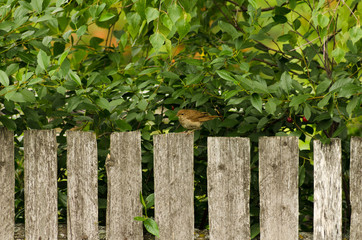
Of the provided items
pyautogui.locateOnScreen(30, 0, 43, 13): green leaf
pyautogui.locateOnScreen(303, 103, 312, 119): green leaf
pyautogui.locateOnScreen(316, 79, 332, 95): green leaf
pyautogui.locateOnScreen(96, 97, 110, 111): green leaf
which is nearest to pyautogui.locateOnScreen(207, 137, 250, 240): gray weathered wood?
pyautogui.locateOnScreen(303, 103, 312, 119): green leaf

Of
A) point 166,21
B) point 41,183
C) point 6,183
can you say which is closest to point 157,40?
point 166,21

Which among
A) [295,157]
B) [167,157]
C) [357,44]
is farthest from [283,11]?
[167,157]

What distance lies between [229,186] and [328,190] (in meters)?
0.48

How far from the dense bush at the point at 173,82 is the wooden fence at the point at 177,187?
0.14 m

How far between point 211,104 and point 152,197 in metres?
0.62

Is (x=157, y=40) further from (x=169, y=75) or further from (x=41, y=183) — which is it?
(x=41, y=183)

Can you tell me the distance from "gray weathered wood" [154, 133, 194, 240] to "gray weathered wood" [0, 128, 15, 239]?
77 centimetres

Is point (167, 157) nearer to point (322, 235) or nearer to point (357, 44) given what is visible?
point (322, 235)

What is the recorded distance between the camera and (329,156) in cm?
239

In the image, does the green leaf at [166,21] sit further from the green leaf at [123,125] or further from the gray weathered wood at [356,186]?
the gray weathered wood at [356,186]

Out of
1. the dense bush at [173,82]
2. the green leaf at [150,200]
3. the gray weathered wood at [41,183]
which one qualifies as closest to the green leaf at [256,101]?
the dense bush at [173,82]

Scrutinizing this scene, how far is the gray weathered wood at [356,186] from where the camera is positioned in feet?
7.82

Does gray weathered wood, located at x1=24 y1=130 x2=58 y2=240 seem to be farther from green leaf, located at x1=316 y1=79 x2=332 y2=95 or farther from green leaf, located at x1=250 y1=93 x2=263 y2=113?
green leaf, located at x1=316 y1=79 x2=332 y2=95

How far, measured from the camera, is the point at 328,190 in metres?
2.42
